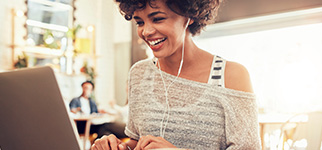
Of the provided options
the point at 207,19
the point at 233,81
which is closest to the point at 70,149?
the point at 233,81

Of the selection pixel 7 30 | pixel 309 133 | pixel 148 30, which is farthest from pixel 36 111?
pixel 7 30

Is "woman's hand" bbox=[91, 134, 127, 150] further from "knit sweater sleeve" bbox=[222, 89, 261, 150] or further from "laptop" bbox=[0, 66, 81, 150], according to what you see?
"knit sweater sleeve" bbox=[222, 89, 261, 150]

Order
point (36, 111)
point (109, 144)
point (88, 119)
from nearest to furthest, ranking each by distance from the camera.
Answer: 1. point (36, 111)
2. point (109, 144)
3. point (88, 119)

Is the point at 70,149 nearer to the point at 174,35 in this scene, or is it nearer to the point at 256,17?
the point at 174,35

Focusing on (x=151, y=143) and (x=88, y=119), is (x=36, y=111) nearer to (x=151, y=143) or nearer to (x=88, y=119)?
(x=151, y=143)

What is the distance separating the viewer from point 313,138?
103cm

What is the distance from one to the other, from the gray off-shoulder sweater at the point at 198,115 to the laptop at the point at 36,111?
0.37 meters

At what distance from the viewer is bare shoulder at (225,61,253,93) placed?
3.00 ft

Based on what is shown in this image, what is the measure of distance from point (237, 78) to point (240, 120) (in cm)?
13

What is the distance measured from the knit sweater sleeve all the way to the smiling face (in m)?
0.24

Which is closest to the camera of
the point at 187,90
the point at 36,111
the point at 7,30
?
the point at 36,111

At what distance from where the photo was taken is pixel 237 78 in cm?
93

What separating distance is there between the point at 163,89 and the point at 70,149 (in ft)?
1.44

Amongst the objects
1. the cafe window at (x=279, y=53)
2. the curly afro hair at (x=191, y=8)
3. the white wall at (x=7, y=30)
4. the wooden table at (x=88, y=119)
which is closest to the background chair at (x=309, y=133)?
the cafe window at (x=279, y=53)
